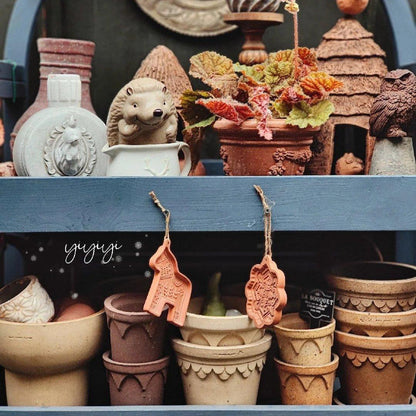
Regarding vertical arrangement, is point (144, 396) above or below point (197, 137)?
below

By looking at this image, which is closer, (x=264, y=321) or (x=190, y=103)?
(x=264, y=321)

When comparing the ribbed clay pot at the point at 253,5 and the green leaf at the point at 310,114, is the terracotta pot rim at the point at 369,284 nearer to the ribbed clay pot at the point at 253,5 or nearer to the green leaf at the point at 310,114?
the green leaf at the point at 310,114

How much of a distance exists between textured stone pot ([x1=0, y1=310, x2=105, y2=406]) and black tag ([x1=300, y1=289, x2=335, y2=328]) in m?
0.45

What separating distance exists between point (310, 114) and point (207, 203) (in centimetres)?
29

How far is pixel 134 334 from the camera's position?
4.61 feet

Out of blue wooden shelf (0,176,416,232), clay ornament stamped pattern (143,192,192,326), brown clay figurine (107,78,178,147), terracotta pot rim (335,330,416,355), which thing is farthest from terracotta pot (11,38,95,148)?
terracotta pot rim (335,330,416,355)

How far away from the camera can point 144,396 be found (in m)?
1.42

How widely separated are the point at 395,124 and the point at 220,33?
66 centimetres

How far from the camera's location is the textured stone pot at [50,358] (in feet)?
4.48

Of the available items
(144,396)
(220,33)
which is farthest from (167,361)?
(220,33)

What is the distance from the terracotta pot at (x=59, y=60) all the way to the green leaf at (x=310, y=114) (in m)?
0.54

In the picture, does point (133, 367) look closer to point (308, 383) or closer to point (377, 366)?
point (308, 383)

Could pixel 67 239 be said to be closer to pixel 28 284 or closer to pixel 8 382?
pixel 28 284

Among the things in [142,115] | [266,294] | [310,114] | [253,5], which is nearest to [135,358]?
[266,294]
